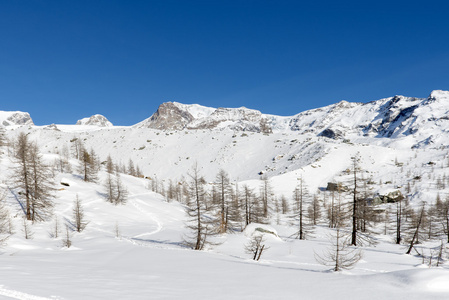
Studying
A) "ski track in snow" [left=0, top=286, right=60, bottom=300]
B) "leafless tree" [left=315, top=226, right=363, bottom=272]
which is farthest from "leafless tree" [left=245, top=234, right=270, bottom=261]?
"ski track in snow" [left=0, top=286, right=60, bottom=300]

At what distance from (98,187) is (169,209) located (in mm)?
19658

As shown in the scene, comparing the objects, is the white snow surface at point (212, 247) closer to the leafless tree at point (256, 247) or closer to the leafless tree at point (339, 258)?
the leafless tree at point (339, 258)

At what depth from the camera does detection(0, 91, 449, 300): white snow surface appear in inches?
313

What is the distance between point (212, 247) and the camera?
989 inches

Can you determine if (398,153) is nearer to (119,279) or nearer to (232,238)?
(232,238)

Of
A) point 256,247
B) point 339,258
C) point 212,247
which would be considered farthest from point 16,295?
point 212,247

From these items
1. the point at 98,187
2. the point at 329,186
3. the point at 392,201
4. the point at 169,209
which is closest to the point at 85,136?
the point at 98,187

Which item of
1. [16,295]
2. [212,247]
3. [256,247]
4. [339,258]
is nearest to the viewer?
[16,295]

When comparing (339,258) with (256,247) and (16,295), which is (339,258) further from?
(16,295)

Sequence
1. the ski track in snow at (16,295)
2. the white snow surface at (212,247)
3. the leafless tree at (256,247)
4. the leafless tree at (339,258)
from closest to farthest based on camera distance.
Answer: the ski track in snow at (16,295) < the white snow surface at (212,247) < the leafless tree at (339,258) < the leafless tree at (256,247)

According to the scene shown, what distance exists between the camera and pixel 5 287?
286 inches

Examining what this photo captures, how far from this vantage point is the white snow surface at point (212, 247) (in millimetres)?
7945

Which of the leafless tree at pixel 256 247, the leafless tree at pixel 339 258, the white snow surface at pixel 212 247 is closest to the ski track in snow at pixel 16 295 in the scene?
the white snow surface at pixel 212 247

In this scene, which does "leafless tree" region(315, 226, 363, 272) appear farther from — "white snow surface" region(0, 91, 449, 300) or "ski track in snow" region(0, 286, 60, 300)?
"ski track in snow" region(0, 286, 60, 300)
